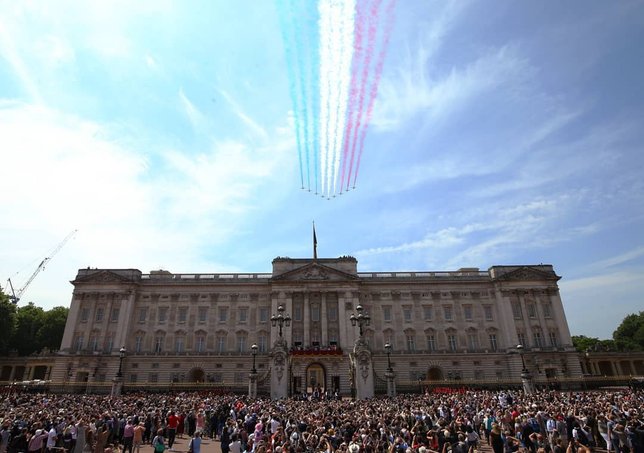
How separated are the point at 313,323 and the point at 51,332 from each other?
56.5 m

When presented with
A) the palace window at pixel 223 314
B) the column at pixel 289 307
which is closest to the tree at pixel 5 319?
the palace window at pixel 223 314

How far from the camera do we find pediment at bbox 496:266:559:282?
6450 centimetres

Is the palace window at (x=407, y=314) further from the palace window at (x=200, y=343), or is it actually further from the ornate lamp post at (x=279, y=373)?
the palace window at (x=200, y=343)

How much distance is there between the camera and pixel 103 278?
6462cm

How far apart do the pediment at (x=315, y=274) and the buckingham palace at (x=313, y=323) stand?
0.55 feet

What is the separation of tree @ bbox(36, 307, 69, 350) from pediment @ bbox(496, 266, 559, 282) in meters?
84.0

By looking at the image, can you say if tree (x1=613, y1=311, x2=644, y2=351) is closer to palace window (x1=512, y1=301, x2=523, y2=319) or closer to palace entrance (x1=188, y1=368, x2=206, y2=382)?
palace window (x1=512, y1=301, x2=523, y2=319)

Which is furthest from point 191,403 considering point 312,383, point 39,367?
point 39,367

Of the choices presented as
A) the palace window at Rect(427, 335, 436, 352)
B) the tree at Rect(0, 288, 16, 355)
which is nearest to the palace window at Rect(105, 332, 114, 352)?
the tree at Rect(0, 288, 16, 355)

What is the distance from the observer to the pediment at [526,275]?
64.5m

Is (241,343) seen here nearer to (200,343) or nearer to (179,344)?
(200,343)

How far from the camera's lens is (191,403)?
95.1 ft

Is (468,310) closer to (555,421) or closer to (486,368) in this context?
(486,368)

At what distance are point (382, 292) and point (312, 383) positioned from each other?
1803cm
